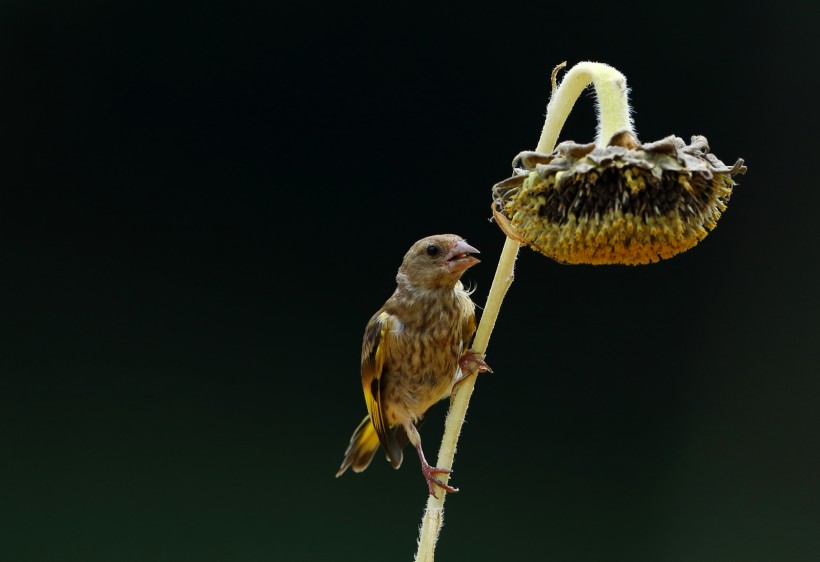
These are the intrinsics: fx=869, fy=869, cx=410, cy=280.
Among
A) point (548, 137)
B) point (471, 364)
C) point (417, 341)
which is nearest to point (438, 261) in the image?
point (417, 341)

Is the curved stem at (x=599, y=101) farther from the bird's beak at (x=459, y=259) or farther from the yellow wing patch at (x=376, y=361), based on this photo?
the yellow wing patch at (x=376, y=361)

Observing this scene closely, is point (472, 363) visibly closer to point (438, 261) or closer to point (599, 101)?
point (438, 261)

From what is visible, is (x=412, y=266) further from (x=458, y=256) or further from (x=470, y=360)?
(x=470, y=360)

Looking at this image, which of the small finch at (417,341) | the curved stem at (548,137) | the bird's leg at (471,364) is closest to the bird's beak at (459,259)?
the small finch at (417,341)

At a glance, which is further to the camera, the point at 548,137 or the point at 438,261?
the point at 438,261

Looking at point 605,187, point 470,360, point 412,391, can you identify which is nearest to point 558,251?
point 605,187

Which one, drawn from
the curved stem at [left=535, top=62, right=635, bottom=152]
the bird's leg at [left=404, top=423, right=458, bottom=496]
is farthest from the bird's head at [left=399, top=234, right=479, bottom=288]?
the curved stem at [left=535, top=62, right=635, bottom=152]

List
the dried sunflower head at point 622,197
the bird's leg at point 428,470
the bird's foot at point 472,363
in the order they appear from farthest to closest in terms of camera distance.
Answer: the bird's foot at point 472,363
the bird's leg at point 428,470
the dried sunflower head at point 622,197
